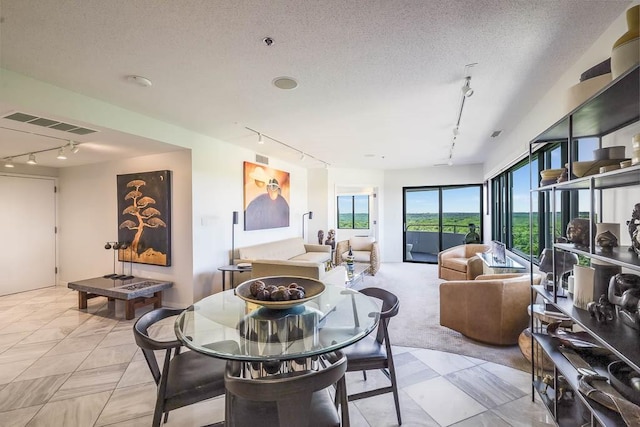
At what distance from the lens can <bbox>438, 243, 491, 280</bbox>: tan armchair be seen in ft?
16.4

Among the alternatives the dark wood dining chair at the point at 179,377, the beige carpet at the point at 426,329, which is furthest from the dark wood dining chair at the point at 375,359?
the beige carpet at the point at 426,329

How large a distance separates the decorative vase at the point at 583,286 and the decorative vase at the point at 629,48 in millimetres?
969

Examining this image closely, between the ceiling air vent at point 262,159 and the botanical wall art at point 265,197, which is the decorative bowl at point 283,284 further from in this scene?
the ceiling air vent at point 262,159

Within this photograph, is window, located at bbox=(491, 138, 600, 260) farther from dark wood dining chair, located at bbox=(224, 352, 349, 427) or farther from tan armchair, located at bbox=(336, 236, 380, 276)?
tan armchair, located at bbox=(336, 236, 380, 276)

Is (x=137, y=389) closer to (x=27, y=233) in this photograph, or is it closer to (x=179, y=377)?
(x=179, y=377)

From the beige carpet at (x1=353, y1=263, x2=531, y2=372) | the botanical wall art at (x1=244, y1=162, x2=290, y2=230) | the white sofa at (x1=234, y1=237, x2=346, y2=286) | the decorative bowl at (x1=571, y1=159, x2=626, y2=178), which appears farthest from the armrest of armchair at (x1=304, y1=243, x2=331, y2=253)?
the decorative bowl at (x1=571, y1=159, x2=626, y2=178)

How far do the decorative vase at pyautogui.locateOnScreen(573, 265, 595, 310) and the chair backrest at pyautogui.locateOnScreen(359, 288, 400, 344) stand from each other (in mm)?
975

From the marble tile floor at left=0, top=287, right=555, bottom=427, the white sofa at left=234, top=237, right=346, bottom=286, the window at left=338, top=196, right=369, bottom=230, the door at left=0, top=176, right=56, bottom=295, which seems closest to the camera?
the marble tile floor at left=0, top=287, right=555, bottom=427

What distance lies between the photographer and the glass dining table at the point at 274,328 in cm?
145

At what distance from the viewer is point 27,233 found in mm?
5164

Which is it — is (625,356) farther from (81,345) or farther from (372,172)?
(372,172)

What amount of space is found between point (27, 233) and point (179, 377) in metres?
5.78

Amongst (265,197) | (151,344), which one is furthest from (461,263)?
(151,344)

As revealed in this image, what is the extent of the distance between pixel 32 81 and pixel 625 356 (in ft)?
13.7
